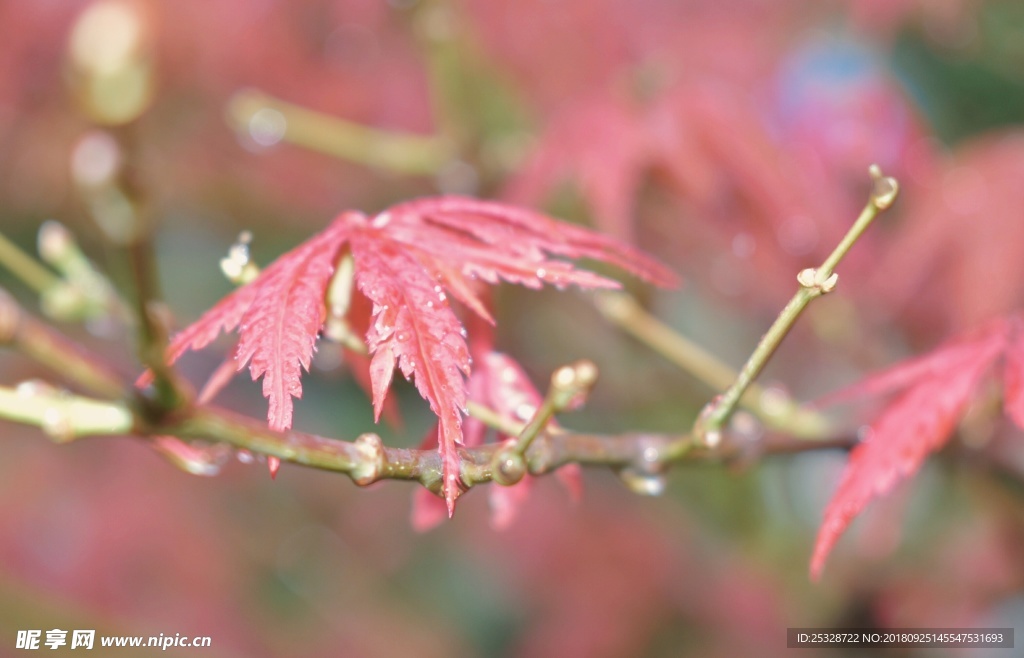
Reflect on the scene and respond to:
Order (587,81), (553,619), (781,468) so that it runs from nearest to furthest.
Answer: (587,81) → (553,619) → (781,468)

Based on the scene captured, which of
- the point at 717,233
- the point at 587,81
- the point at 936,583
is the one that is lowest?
the point at 936,583

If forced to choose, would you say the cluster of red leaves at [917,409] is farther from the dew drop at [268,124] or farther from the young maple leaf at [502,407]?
the dew drop at [268,124]

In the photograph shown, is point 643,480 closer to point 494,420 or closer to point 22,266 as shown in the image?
point 494,420

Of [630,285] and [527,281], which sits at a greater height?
[630,285]

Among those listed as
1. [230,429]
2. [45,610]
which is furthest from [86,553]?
[230,429]

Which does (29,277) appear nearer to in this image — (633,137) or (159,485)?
(633,137)

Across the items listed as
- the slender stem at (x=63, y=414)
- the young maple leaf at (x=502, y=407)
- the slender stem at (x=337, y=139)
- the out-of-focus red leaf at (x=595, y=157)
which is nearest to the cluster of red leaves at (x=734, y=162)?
the out-of-focus red leaf at (x=595, y=157)

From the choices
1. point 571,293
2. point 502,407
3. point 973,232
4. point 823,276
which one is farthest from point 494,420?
point 571,293
